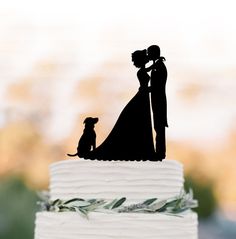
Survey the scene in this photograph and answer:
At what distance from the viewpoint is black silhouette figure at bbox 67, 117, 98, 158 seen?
3.87m

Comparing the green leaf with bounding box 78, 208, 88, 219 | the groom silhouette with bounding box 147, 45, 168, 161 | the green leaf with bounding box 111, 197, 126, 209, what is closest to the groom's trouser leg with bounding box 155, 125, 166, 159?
the groom silhouette with bounding box 147, 45, 168, 161

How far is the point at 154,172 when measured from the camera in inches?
142

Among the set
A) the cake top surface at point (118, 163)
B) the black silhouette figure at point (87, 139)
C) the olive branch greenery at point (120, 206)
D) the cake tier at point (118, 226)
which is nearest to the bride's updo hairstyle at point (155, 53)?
the black silhouette figure at point (87, 139)

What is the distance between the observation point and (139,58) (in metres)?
3.86

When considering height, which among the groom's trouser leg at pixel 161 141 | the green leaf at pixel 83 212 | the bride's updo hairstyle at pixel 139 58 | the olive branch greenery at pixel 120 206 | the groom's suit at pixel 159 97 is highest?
the bride's updo hairstyle at pixel 139 58

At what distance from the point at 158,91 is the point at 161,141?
310 mm

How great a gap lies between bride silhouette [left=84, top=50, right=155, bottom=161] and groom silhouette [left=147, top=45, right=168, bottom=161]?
0.13 feet

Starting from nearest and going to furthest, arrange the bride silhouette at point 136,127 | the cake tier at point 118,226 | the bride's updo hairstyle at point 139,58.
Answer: the cake tier at point 118,226 < the bride silhouette at point 136,127 < the bride's updo hairstyle at point 139,58

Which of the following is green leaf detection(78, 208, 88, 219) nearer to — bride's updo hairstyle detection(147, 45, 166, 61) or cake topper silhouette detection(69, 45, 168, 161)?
cake topper silhouette detection(69, 45, 168, 161)

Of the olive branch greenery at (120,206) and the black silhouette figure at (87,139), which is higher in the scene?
the black silhouette figure at (87,139)

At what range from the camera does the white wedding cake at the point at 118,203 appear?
348cm

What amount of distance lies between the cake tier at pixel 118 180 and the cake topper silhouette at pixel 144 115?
6.6 inches

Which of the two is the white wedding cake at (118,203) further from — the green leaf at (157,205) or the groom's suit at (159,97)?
the groom's suit at (159,97)

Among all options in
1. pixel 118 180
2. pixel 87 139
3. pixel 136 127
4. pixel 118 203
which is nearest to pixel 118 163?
pixel 118 180
